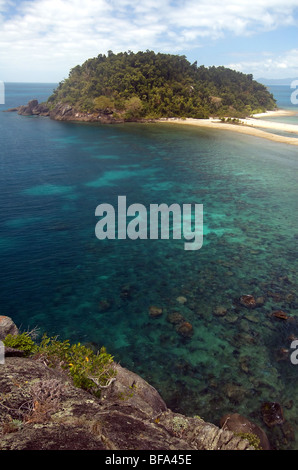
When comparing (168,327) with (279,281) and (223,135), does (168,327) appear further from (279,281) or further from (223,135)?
(223,135)

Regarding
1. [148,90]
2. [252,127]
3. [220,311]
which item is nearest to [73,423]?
[220,311]

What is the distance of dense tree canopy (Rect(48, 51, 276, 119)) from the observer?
475 ft

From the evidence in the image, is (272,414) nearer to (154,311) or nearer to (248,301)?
(248,301)

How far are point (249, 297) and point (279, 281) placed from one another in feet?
16.9

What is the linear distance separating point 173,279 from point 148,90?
145 metres

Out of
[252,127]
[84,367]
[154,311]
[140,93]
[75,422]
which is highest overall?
[140,93]

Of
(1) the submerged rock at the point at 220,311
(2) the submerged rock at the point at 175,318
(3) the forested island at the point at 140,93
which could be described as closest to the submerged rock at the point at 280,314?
Result: (1) the submerged rock at the point at 220,311

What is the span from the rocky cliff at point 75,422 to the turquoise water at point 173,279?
17.2ft

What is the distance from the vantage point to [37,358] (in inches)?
695

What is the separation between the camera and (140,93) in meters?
150

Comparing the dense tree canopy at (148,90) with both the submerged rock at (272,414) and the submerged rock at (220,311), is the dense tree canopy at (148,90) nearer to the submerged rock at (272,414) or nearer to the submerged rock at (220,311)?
the submerged rock at (220,311)

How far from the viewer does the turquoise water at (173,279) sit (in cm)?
2092

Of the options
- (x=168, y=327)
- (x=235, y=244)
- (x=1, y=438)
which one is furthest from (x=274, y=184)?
(x=1, y=438)

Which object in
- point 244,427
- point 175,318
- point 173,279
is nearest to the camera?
point 244,427
